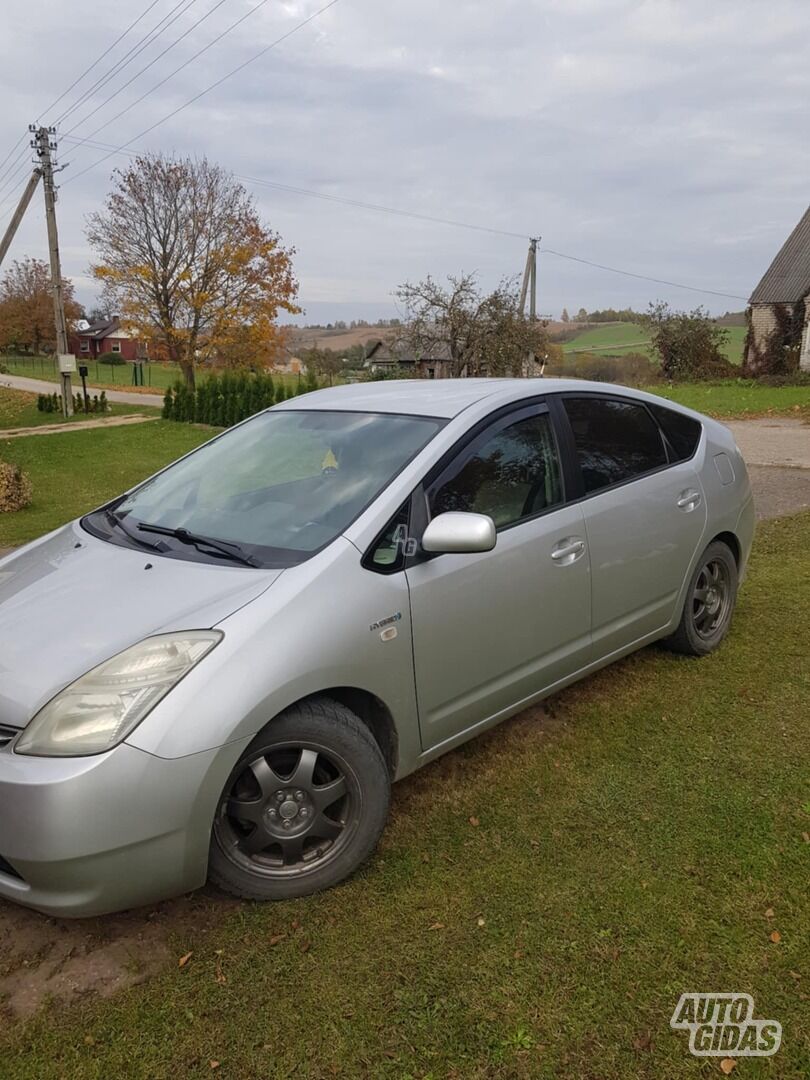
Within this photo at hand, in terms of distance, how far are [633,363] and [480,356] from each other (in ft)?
87.0

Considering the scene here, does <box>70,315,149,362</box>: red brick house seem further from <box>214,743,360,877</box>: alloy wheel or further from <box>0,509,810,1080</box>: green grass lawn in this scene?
<box>214,743,360,877</box>: alloy wheel

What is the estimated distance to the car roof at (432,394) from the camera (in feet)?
11.0

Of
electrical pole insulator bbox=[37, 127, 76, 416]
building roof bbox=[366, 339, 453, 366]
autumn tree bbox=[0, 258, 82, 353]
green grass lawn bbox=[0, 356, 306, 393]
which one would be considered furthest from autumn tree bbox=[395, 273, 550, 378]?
autumn tree bbox=[0, 258, 82, 353]

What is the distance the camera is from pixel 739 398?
1002 inches

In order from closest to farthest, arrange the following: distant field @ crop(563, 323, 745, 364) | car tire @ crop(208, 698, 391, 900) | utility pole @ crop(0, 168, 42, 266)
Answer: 1. car tire @ crop(208, 698, 391, 900)
2. utility pole @ crop(0, 168, 42, 266)
3. distant field @ crop(563, 323, 745, 364)

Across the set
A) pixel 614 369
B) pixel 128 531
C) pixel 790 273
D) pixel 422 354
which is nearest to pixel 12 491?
pixel 128 531

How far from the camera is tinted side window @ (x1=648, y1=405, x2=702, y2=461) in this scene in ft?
13.6

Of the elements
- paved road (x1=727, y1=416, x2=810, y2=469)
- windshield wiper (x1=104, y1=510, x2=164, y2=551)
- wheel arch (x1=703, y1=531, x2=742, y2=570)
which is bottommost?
paved road (x1=727, y1=416, x2=810, y2=469)

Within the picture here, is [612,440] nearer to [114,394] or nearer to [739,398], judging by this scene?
[739,398]

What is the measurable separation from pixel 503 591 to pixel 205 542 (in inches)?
43.8

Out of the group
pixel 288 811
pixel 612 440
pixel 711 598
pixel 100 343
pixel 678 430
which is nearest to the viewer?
pixel 288 811

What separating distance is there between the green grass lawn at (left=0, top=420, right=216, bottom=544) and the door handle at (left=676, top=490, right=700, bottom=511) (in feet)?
21.5

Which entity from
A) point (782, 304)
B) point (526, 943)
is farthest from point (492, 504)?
point (782, 304)

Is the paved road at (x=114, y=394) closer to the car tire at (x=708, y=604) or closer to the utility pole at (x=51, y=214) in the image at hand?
the utility pole at (x=51, y=214)
